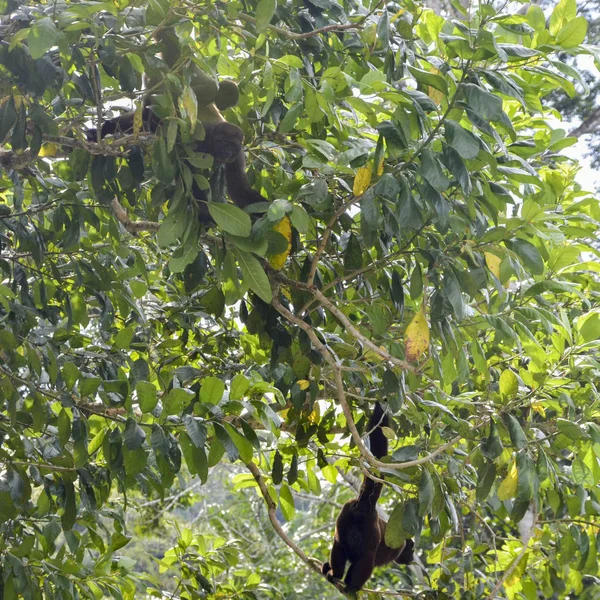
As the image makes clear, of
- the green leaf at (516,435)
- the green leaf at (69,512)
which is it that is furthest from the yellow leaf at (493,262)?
the green leaf at (69,512)

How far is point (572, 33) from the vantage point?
1.92m

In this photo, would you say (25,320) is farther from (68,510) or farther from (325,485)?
(325,485)

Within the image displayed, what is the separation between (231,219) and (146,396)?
54 cm

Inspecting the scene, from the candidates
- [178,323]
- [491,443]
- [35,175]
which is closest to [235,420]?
[491,443]

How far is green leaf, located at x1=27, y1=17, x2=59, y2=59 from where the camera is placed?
184 centimetres

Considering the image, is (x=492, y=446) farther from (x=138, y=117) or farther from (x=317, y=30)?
(x=138, y=117)

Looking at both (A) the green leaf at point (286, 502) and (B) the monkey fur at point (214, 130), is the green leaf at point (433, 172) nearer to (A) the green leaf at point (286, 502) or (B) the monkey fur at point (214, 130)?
(B) the monkey fur at point (214, 130)

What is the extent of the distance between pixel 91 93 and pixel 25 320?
820 millimetres

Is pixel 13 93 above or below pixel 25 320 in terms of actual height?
above

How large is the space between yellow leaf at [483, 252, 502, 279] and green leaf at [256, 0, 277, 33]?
2.94 feet

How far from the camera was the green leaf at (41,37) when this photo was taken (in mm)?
1844

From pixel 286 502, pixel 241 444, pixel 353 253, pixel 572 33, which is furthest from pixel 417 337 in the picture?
pixel 286 502

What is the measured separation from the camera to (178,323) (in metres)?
3.29

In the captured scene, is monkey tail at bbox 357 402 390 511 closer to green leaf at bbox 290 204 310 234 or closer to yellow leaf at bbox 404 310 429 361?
yellow leaf at bbox 404 310 429 361
